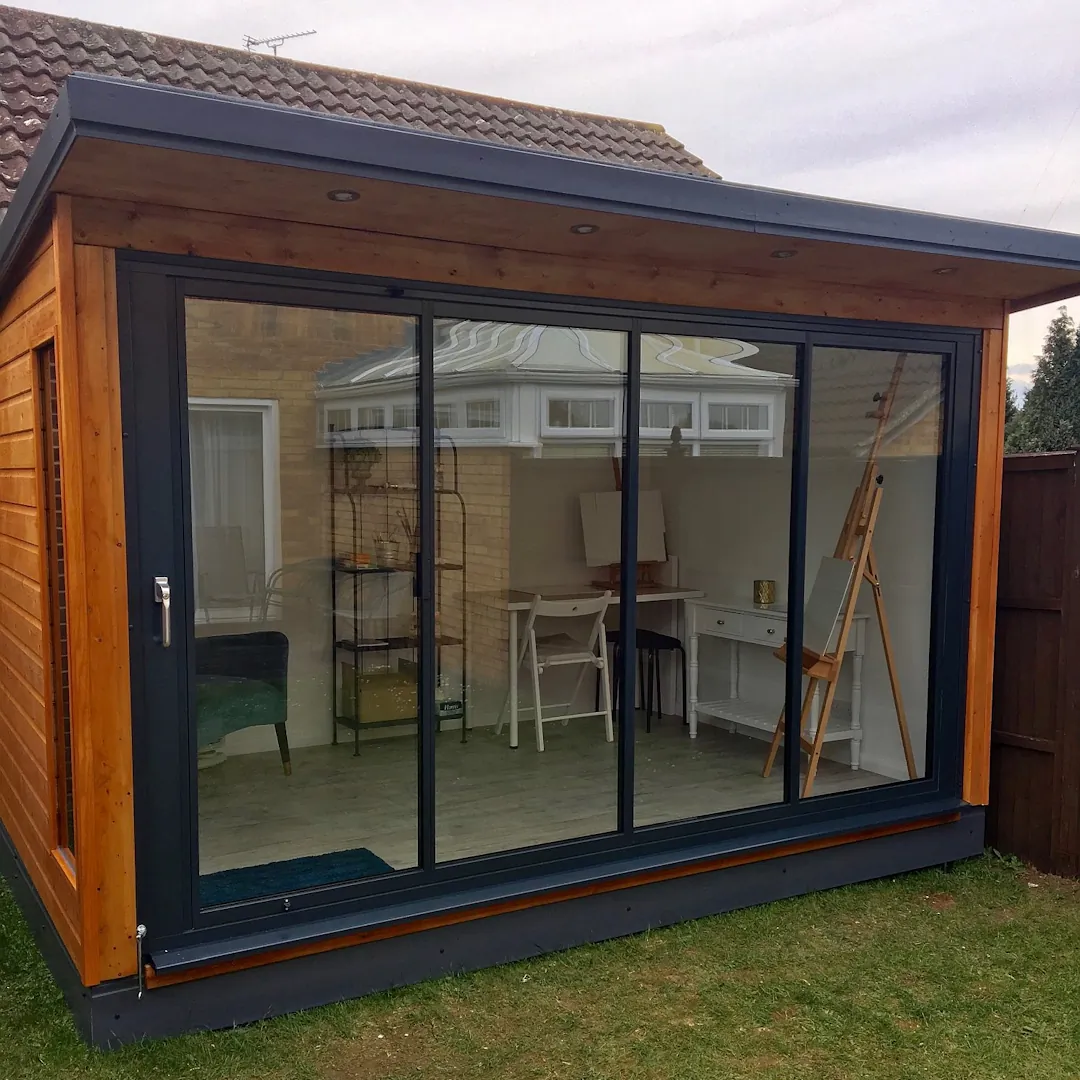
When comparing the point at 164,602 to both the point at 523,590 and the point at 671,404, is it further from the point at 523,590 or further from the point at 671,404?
the point at 523,590

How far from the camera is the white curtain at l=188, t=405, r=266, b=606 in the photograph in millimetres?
3135

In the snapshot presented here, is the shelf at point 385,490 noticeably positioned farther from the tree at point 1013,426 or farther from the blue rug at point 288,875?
the tree at point 1013,426

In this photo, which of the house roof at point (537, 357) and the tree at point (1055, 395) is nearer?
the house roof at point (537, 357)

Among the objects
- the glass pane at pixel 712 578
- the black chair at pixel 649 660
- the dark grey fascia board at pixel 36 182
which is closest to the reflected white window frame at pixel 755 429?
the glass pane at pixel 712 578

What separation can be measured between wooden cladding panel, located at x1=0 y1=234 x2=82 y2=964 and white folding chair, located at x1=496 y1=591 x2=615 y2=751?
1.93 meters

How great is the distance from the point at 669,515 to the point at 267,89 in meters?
4.44

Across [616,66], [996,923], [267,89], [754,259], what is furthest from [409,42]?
[996,923]

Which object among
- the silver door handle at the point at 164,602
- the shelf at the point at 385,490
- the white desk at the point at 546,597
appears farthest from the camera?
the white desk at the point at 546,597

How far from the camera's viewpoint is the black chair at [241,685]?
3.16m

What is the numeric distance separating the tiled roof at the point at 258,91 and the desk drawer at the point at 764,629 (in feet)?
12.4

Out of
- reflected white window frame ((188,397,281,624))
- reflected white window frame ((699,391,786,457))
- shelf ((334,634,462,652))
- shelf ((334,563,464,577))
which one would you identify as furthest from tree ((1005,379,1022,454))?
reflected white window frame ((188,397,281,624))

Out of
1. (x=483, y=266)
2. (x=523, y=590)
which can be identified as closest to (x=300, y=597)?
(x=483, y=266)

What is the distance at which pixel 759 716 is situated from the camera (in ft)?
16.5

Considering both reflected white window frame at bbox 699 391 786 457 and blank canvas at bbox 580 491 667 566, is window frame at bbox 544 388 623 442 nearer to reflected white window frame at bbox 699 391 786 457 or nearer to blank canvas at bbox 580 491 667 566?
blank canvas at bbox 580 491 667 566
